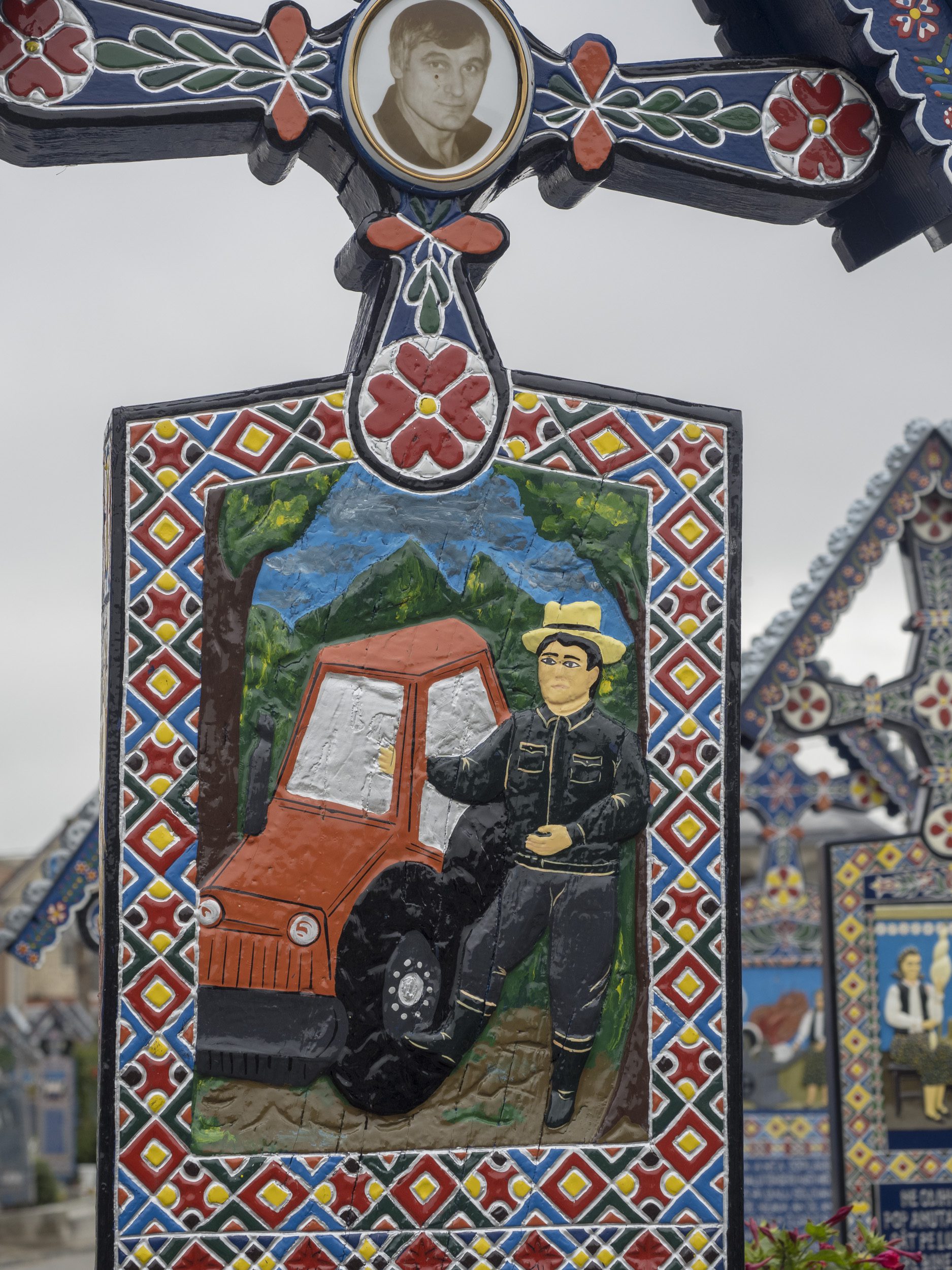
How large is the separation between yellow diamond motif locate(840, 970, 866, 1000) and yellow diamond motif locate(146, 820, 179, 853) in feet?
17.5

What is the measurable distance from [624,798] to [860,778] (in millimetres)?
5684

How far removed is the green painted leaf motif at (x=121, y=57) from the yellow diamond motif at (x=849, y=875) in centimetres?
566

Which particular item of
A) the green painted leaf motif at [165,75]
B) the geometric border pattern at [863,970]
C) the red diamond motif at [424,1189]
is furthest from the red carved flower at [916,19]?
the geometric border pattern at [863,970]

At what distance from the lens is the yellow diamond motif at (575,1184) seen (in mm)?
4121

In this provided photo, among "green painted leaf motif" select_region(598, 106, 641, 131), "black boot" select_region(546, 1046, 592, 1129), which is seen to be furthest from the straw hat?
"green painted leaf motif" select_region(598, 106, 641, 131)

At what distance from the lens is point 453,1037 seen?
411 centimetres

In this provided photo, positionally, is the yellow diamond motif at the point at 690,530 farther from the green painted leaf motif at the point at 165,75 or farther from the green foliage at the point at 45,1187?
the green foliage at the point at 45,1187

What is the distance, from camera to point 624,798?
4.29m

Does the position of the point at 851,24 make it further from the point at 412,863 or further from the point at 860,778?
the point at 860,778

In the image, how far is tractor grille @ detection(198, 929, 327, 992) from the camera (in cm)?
401

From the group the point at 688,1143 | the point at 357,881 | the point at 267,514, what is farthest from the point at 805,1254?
the point at 267,514

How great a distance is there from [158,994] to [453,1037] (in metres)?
0.74

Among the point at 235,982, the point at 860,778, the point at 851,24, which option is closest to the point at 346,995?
the point at 235,982

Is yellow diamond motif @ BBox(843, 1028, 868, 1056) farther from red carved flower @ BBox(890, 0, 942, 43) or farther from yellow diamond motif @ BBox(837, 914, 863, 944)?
red carved flower @ BBox(890, 0, 942, 43)
